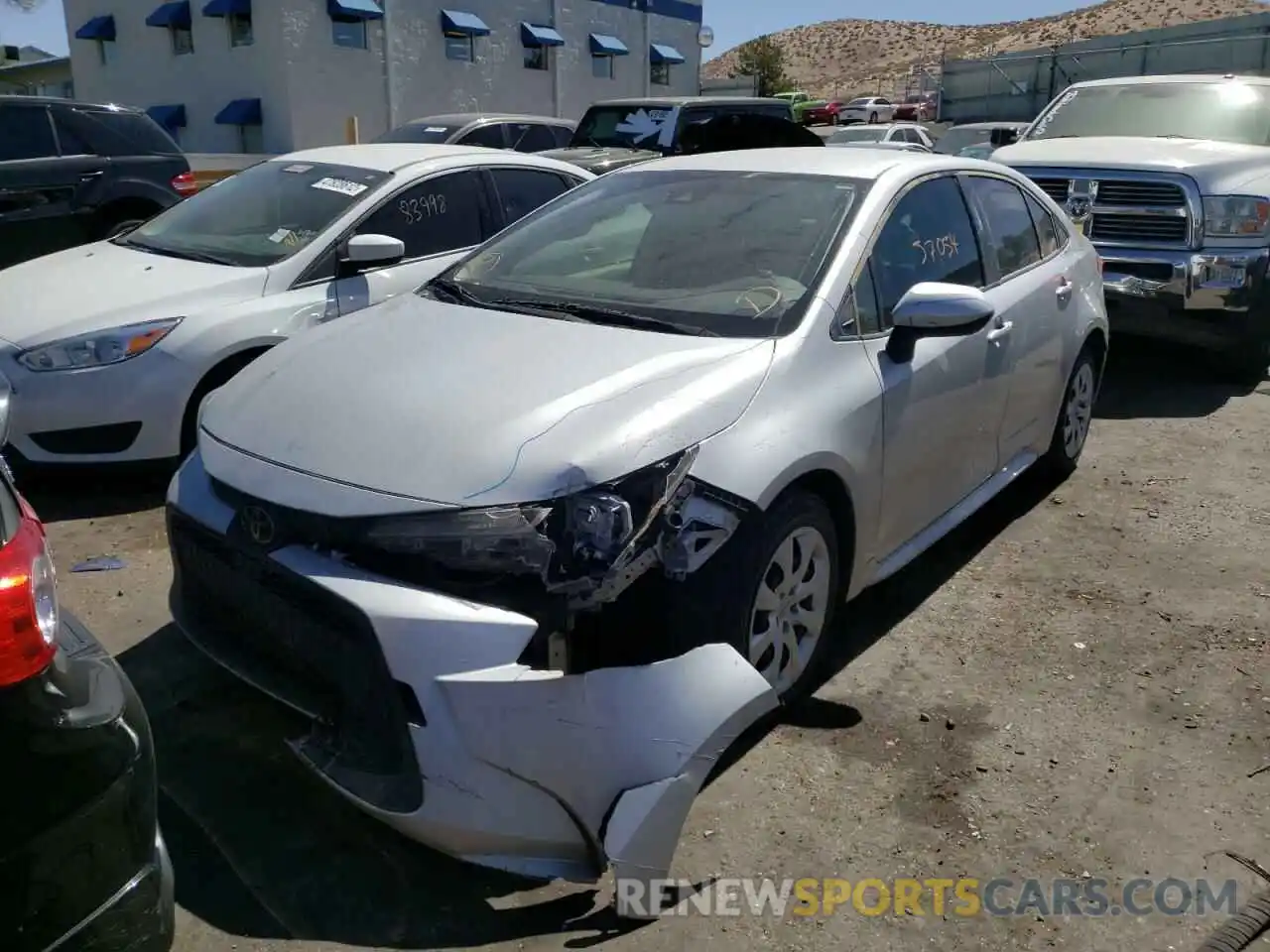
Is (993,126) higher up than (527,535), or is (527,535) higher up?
(993,126)

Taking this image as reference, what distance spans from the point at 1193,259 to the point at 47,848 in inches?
283

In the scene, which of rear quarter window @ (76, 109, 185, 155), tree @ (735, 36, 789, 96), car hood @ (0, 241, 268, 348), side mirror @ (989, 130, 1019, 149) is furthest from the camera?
Answer: tree @ (735, 36, 789, 96)

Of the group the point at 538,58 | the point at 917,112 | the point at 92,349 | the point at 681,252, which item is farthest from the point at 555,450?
the point at 917,112

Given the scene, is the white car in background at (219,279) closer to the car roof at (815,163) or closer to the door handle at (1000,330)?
the car roof at (815,163)

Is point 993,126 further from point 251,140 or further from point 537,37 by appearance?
point 251,140

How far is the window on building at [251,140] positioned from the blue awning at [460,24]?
488 centimetres

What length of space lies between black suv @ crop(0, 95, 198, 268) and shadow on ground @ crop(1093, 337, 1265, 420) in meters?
7.57

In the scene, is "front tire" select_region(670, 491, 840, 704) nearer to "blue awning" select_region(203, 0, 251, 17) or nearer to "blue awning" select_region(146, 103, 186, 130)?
"blue awning" select_region(203, 0, 251, 17)

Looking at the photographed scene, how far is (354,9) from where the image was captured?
71.4 ft

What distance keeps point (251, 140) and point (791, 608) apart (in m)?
22.3

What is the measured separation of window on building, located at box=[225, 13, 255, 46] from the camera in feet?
72.0

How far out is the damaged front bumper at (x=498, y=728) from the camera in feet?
7.99

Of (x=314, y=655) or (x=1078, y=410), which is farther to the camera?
(x=1078, y=410)

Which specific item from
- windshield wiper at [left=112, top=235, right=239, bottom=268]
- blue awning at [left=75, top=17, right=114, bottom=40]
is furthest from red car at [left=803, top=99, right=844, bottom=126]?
windshield wiper at [left=112, top=235, right=239, bottom=268]
